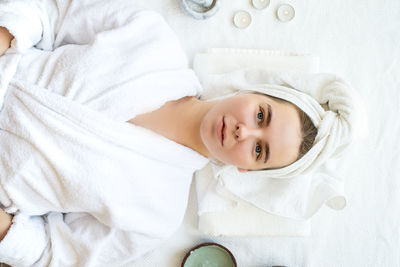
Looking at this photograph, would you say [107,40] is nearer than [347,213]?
Yes

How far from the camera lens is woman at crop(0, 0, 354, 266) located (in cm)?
112

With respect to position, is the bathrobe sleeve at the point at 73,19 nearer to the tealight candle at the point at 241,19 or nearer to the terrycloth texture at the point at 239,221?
the tealight candle at the point at 241,19

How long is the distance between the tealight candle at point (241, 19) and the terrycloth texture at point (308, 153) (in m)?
0.11

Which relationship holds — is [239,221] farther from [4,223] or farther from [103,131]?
[4,223]

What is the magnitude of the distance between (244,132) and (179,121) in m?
0.25

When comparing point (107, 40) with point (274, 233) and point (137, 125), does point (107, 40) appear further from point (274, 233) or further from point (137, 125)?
point (274, 233)

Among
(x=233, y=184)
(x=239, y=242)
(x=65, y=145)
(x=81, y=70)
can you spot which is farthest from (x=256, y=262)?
(x=81, y=70)

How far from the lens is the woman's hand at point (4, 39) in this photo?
1158 millimetres

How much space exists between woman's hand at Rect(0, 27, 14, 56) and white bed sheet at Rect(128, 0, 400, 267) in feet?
1.65

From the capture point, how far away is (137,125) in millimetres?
1244

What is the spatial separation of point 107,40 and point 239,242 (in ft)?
2.78

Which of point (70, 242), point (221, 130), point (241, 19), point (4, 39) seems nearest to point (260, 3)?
point (241, 19)

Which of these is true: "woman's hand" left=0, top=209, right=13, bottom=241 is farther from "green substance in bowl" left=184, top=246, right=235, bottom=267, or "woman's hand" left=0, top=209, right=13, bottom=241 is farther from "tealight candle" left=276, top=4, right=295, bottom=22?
"tealight candle" left=276, top=4, right=295, bottom=22

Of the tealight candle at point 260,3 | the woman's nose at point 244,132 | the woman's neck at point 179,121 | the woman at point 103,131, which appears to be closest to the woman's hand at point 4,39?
the woman at point 103,131
